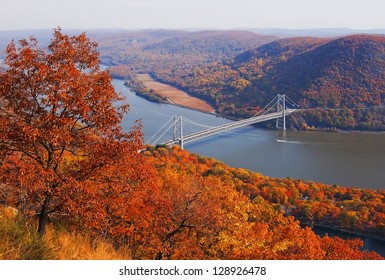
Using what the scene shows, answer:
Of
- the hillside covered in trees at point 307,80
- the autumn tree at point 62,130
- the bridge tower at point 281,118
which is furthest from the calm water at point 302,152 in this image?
the autumn tree at point 62,130

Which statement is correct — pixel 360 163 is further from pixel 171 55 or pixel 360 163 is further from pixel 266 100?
pixel 171 55

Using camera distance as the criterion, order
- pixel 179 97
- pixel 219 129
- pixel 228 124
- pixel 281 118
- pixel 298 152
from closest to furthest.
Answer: pixel 298 152, pixel 219 129, pixel 228 124, pixel 281 118, pixel 179 97

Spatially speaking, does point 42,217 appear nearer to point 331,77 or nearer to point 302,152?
point 302,152

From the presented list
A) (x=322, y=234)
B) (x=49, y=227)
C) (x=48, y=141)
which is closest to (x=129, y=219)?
(x=49, y=227)

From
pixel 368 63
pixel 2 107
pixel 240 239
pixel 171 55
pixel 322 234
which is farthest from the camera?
pixel 171 55

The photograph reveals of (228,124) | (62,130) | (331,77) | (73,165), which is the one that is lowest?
(228,124)

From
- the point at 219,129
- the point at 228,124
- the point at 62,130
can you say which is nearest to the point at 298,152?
the point at 219,129

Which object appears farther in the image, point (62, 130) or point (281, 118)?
point (281, 118)
